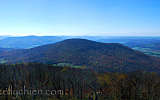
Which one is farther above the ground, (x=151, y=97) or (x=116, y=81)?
(x=116, y=81)

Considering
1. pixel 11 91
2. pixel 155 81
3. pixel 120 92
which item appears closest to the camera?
pixel 11 91

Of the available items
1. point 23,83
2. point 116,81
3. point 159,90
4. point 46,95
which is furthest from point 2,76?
point 159,90

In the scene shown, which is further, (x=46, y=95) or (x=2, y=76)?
(x=2, y=76)

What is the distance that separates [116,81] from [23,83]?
3491cm

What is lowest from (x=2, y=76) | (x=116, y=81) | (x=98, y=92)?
(x=98, y=92)

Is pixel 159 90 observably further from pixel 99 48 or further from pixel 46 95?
pixel 99 48

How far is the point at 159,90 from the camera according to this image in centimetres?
4750

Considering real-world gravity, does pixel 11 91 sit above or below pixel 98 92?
above

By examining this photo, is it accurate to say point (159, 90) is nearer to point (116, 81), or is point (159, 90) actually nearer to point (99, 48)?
point (116, 81)

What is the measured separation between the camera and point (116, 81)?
52.8 meters

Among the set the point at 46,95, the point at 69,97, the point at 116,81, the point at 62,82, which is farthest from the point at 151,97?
the point at 46,95

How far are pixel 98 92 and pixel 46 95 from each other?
1982cm

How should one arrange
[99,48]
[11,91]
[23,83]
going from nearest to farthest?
[11,91] < [23,83] < [99,48]

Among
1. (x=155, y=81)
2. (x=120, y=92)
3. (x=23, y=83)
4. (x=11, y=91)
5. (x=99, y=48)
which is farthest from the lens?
(x=99, y=48)
